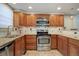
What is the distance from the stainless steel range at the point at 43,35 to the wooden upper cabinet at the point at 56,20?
0.79ft

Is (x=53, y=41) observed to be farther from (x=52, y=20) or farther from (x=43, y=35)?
(x=52, y=20)

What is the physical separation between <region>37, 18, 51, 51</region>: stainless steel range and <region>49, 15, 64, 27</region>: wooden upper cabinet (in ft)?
0.79

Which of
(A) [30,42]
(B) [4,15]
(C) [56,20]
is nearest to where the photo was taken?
(B) [4,15]

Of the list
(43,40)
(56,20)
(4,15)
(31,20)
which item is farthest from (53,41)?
(4,15)

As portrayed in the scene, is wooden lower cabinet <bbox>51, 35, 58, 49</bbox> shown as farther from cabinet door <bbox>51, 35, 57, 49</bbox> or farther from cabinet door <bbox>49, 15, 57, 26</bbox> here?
cabinet door <bbox>49, 15, 57, 26</bbox>

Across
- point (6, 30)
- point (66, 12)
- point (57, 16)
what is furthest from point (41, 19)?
point (6, 30)

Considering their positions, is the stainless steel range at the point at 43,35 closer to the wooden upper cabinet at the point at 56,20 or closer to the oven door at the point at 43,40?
the oven door at the point at 43,40

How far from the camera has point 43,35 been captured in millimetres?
6109

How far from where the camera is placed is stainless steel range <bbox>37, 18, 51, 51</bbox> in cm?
586

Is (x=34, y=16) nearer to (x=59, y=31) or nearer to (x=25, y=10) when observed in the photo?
(x=25, y=10)

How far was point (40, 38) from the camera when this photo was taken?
5938 mm

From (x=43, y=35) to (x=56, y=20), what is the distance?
842mm

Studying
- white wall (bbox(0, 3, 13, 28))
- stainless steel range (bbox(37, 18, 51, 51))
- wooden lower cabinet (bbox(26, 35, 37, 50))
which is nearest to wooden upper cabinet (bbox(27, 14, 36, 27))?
stainless steel range (bbox(37, 18, 51, 51))

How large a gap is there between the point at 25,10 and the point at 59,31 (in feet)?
5.98
